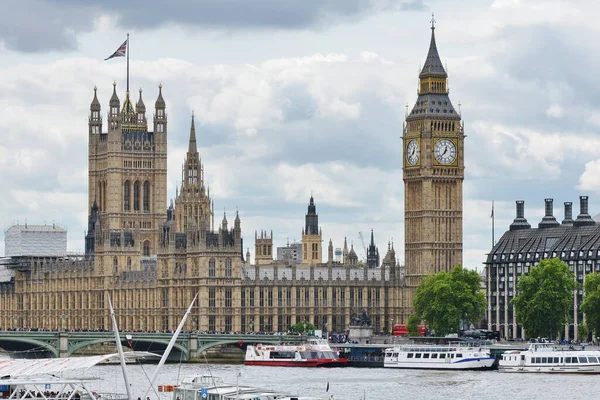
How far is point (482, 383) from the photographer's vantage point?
13750 centimetres

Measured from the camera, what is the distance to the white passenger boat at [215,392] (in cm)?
10624

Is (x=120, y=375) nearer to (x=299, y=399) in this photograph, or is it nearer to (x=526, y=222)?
(x=299, y=399)

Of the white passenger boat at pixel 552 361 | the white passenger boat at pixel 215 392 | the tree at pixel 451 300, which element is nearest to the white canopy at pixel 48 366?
the white passenger boat at pixel 215 392

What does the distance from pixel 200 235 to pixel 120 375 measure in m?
53.5

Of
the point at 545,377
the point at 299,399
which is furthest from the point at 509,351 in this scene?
the point at 299,399

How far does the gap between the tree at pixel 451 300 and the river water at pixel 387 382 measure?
21757 millimetres

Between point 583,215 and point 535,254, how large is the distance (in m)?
5.28

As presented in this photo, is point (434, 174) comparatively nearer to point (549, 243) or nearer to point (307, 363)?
point (549, 243)

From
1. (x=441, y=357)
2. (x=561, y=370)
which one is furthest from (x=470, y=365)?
(x=561, y=370)

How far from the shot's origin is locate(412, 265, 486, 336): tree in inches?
7096

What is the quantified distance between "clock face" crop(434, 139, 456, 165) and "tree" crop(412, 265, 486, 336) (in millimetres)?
15675

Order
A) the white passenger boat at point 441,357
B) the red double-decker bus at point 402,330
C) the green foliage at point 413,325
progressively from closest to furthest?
1. the white passenger boat at point 441,357
2. the red double-decker bus at point 402,330
3. the green foliage at point 413,325

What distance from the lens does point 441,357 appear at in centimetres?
15800

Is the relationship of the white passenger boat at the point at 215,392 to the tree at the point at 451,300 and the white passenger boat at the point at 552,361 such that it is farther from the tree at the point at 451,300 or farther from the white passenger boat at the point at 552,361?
the tree at the point at 451,300
